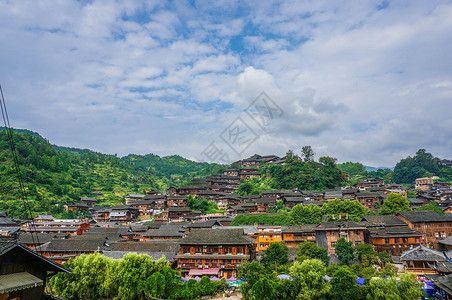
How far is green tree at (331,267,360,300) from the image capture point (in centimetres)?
2130

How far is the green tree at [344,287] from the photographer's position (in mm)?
21297

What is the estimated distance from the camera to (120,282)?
24.4 metres

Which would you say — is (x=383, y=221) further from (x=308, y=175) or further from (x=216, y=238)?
(x=308, y=175)

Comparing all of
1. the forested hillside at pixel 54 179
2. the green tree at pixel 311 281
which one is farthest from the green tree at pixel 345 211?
the forested hillside at pixel 54 179

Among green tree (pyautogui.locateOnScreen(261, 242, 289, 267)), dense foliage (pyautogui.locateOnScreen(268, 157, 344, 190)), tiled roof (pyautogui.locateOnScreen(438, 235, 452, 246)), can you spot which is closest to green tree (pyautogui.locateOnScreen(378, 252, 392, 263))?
tiled roof (pyautogui.locateOnScreen(438, 235, 452, 246))

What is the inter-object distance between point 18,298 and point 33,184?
81328mm

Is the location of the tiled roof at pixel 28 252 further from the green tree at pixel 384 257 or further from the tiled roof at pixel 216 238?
the green tree at pixel 384 257

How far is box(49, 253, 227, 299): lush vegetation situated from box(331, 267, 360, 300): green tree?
10.8 metres

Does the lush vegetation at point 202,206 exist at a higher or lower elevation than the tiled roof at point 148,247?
higher

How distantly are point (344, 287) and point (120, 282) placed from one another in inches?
703

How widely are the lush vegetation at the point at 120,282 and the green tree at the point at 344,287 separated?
10.8 m

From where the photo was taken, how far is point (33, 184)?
76875 millimetres

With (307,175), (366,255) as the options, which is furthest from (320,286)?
(307,175)

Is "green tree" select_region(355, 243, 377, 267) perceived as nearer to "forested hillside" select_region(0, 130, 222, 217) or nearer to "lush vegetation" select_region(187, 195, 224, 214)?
"lush vegetation" select_region(187, 195, 224, 214)
